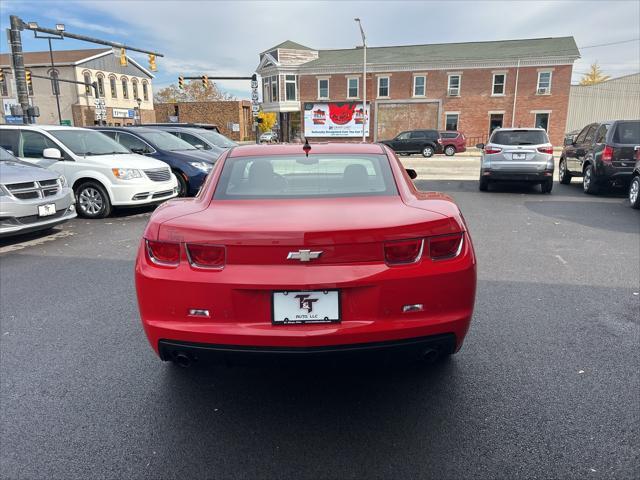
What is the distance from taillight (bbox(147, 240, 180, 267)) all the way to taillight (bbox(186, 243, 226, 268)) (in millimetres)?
83

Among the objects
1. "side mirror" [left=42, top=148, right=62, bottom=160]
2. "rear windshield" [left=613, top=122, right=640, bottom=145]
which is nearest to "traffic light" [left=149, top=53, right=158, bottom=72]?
"side mirror" [left=42, top=148, right=62, bottom=160]

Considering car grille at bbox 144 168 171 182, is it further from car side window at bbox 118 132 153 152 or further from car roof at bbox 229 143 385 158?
car roof at bbox 229 143 385 158

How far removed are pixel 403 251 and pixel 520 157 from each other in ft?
35.0

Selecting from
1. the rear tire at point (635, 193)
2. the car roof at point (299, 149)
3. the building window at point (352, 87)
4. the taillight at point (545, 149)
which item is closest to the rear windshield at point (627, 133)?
the taillight at point (545, 149)

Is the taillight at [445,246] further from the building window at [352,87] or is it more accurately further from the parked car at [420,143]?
the building window at [352,87]

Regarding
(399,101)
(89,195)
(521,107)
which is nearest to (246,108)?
(399,101)

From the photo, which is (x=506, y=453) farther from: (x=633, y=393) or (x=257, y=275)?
(x=257, y=275)

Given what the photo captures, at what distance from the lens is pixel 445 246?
2627mm

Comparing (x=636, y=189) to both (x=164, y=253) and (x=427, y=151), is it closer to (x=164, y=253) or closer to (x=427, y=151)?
(x=164, y=253)

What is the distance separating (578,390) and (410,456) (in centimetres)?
130

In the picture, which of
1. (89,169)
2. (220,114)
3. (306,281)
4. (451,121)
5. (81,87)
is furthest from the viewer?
(220,114)

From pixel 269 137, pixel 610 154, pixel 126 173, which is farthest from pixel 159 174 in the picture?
pixel 269 137

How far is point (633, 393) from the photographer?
300 centimetres

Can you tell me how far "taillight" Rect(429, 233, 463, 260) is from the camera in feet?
8.50
